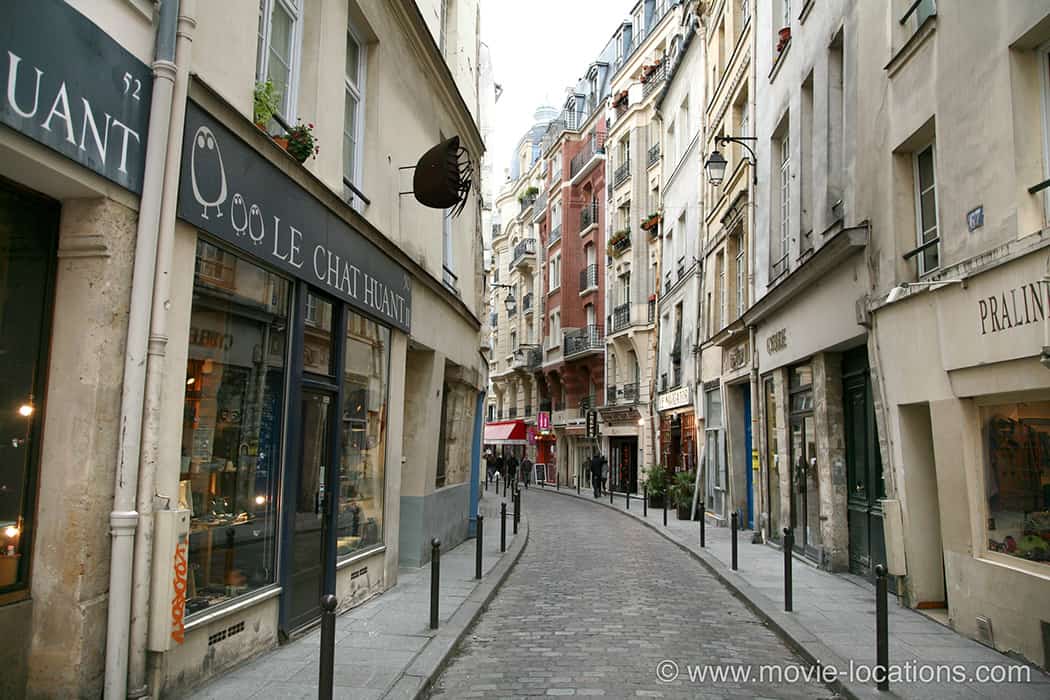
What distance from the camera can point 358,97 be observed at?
9.41 m

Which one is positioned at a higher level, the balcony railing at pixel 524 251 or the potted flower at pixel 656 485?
the balcony railing at pixel 524 251

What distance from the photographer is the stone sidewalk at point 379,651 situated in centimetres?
578

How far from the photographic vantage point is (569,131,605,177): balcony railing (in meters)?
39.8

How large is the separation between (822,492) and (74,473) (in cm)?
1021

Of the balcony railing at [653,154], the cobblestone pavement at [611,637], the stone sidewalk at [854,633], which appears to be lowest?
the cobblestone pavement at [611,637]

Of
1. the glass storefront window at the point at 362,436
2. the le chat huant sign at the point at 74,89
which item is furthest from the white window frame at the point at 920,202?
the le chat huant sign at the point at 74,89

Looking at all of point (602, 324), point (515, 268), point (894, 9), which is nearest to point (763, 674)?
point (894, 9)

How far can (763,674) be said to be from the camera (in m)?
6.67

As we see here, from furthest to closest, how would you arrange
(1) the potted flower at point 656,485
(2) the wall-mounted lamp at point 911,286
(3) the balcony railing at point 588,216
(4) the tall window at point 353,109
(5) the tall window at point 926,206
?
1. (3) the balcony railing at point 588,216
2. (1) the potted flower at point 656,485
3. (4) the tall window at point 353,109
4. (5) the tall window at point 926,206
5. (2) the wall-mounted lamp at point 911,286

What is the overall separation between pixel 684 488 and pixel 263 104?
16457mm

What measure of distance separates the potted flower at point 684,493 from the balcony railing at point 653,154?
576 inches

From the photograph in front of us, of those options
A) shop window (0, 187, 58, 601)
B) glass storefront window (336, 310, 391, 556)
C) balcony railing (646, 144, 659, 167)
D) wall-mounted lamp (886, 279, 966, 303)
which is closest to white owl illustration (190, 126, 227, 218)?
shop window (0, 187, 58, 601)

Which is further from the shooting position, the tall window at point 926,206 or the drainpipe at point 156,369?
the tall window at point 926,206

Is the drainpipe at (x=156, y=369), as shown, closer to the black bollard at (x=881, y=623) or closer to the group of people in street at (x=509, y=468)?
the black bollard at (x=881, y=623)
